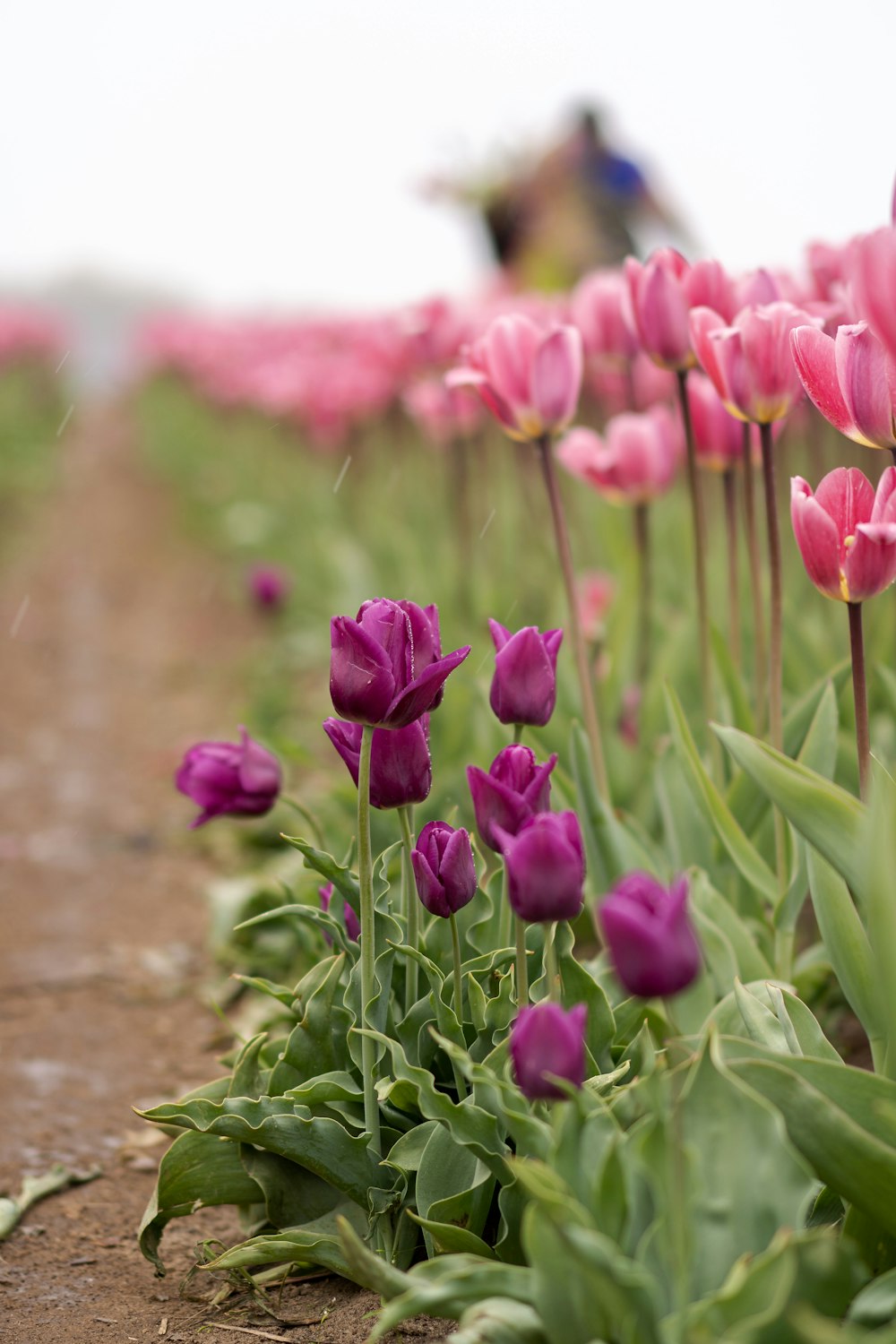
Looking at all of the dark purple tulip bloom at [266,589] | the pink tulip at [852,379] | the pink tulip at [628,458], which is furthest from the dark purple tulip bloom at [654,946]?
the dark purple tulip bloom at [266,589]

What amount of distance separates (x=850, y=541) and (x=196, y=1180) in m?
1.05

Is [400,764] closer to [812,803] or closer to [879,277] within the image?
[812,803]

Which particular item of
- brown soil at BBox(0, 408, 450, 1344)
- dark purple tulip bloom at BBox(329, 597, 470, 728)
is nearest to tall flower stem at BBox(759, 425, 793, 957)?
dark purple tulip bloom at BBox(329, 597, 470, 728)

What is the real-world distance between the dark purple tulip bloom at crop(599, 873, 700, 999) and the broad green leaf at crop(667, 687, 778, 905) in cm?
87

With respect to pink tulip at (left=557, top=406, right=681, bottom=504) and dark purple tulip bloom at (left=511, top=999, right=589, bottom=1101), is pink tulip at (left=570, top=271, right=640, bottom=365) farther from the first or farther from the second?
dark purple tulip bloom at (left=511, top=999, right=589, bottom=1101)

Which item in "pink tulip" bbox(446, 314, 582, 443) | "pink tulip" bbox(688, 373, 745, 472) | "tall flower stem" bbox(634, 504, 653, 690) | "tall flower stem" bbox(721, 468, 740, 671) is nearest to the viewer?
"pink tulip" bbox(446, 314, 582, 443)

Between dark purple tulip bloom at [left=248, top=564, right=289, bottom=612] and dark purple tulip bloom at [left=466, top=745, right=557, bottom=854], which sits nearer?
dark purple tulip bloom at [left=466, top=745, right=557, bottom=854]

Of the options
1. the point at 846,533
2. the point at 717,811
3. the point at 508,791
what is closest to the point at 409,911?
the point at 508,791

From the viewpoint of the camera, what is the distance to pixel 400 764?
1.42 meters

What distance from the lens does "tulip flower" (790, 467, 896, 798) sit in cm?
141

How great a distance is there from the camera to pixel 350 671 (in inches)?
51.1

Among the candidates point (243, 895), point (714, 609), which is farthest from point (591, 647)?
point (243, 895)

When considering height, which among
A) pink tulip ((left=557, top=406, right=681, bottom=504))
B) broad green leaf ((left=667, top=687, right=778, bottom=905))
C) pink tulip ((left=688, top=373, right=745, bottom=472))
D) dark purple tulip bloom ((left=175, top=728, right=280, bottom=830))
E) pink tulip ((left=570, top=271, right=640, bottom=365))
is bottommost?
broad green leaf ((left=667, top=687, right=778, bottom=905))

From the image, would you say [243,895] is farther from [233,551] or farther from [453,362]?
[233,551]
